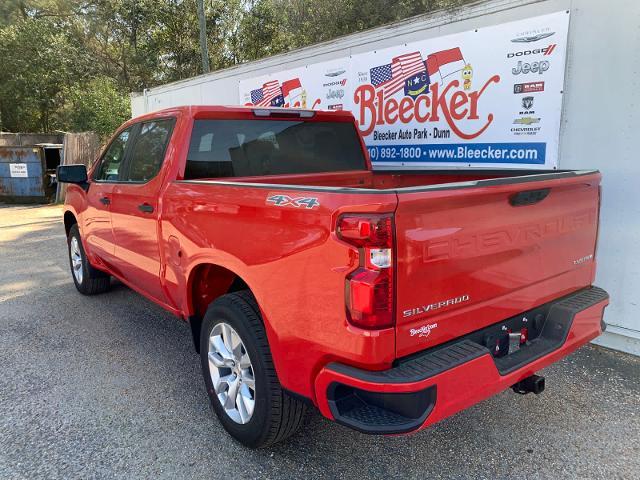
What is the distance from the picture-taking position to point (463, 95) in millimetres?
4805

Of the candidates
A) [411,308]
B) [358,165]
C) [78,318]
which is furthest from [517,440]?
[78,318]

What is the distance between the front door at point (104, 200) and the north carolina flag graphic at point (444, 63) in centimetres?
295

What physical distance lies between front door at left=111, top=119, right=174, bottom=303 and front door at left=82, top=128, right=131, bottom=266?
6.5 inches

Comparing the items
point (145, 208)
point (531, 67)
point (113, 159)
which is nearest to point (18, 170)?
point (113, 159)

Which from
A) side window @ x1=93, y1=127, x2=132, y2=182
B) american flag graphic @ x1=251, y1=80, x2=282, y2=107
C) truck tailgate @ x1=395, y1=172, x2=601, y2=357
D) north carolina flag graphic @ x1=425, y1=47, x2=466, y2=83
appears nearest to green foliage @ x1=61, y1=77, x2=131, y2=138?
american flag graphic @ x1=251, y1=80, x2=282, y2=107

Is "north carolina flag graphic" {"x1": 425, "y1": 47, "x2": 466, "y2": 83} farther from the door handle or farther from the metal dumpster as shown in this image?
the metal dumpster

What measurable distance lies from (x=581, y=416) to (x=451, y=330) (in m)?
1.52

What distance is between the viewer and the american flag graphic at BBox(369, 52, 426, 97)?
5.16m

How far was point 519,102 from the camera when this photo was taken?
4.38 m

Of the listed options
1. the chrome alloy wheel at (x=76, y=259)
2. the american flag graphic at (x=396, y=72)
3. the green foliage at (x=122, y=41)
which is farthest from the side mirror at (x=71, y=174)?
the green foliage at (x=122, y=41)

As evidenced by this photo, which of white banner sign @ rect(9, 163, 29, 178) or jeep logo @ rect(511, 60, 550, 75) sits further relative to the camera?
white banner sign @ rect(9, 163, 29, 178)

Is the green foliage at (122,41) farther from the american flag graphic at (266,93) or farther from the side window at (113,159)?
the side window at (113,159)

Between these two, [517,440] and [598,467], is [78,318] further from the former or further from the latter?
[598,467]

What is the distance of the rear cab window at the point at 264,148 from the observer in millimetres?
3479
